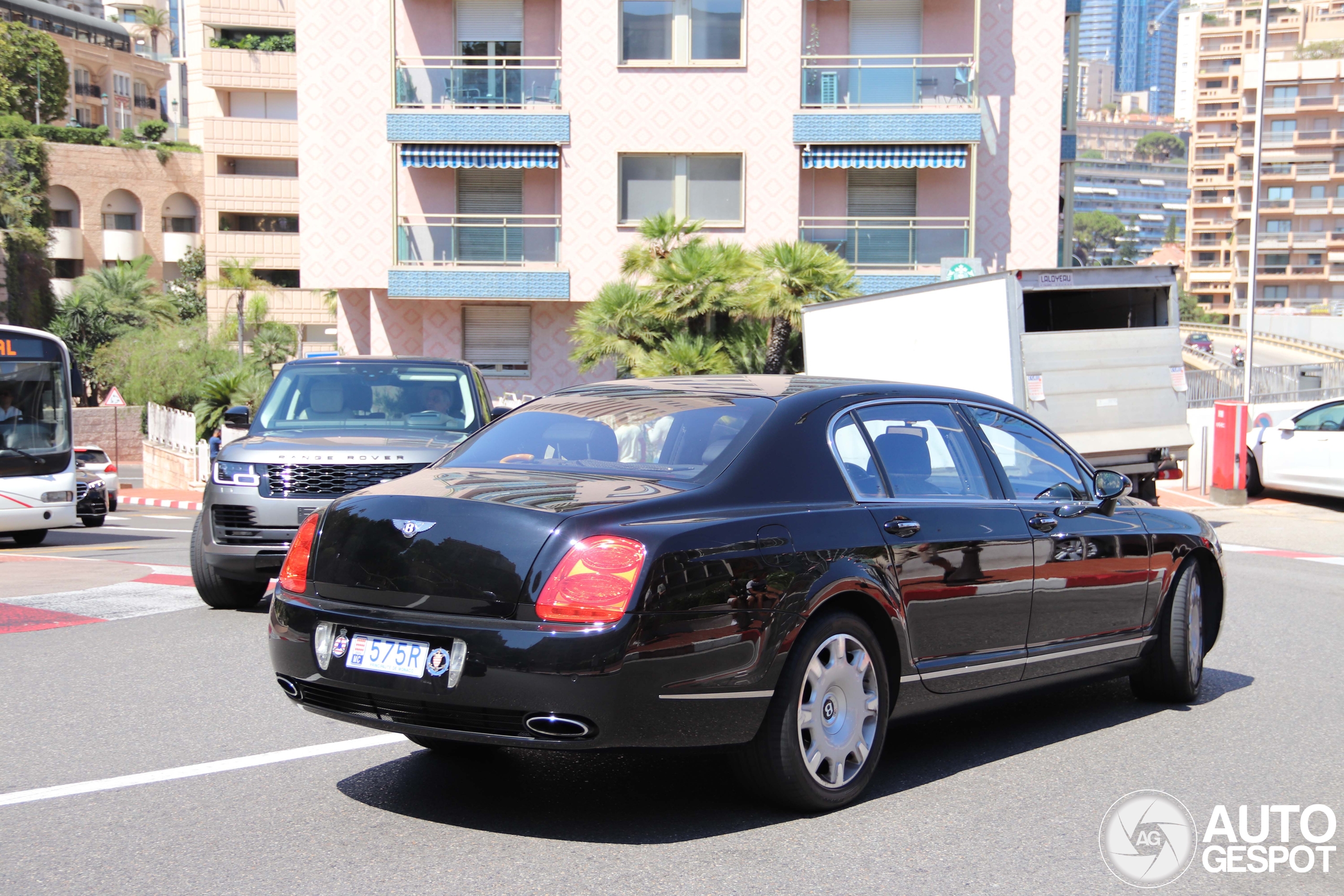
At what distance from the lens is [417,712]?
477 centimetres

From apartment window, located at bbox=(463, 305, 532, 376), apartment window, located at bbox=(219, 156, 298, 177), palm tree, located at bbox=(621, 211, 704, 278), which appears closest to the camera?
palm tree, located at bbox=(621, 211, 704, 278)

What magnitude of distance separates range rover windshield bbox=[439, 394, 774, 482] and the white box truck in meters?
10.1

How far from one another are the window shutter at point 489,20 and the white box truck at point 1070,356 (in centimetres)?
1754

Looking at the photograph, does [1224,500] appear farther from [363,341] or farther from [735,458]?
[363,341]

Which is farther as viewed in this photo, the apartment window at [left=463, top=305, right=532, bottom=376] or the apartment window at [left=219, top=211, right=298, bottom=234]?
the apartment window at [left=219, top=211, right=298, bottom=234]

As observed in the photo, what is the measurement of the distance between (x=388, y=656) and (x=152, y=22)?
13502cm

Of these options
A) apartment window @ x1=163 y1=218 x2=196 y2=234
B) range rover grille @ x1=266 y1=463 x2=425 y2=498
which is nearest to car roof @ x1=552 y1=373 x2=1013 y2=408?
range rover grille @ x1=266 y1=463 x2=425 y2=498

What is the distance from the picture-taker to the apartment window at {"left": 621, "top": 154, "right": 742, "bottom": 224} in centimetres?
3111

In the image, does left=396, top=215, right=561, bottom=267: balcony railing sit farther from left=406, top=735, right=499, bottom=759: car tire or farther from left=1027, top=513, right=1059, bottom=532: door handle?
left=406, top=735, right=499, bottom=759: car tire

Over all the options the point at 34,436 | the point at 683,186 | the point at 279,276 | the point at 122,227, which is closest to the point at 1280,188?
the point at 279,276

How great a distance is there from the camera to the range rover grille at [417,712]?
4.60 metres

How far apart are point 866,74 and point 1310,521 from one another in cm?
1563

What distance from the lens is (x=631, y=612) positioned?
4.51 m

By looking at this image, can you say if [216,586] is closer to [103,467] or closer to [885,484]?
[885,484]
